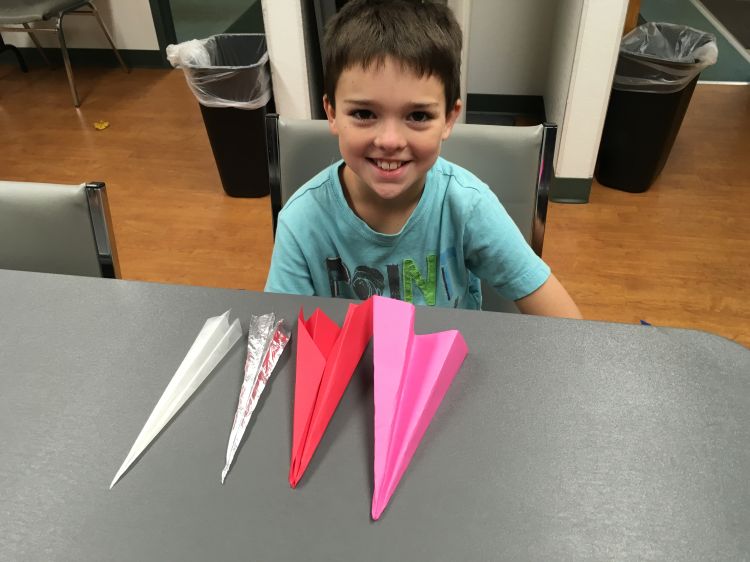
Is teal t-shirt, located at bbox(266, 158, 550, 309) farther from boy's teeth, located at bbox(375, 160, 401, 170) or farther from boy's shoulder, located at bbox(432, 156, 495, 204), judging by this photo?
boy's teeth, located at bbox(375, 160, 401, 170)

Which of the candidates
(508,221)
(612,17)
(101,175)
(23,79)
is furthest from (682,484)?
(23,79)

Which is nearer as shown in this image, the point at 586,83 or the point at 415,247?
the point at 415,247

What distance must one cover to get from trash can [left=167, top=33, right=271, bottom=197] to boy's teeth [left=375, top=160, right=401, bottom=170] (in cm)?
145

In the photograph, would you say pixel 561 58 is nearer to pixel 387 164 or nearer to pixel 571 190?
pixel 571 190

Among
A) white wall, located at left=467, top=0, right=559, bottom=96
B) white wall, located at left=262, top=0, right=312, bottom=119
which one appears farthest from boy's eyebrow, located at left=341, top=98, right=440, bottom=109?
white wall, located at left=467, top=0, right=559, bottom=96

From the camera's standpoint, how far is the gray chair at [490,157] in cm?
101

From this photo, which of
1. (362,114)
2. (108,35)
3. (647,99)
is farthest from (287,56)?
(108,35)

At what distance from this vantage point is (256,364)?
0.72 metres

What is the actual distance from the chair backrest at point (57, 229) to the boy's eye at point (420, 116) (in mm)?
467

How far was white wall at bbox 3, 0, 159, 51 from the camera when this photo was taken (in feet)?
11.3

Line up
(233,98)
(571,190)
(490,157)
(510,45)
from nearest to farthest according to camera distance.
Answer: (490,157) → (233,98) → (571,190) → (510,45)

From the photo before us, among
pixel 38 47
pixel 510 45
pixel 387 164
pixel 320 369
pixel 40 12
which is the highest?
pixel 387 164

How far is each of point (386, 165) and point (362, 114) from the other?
0.24ft

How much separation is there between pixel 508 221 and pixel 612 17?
1328 millimetres
